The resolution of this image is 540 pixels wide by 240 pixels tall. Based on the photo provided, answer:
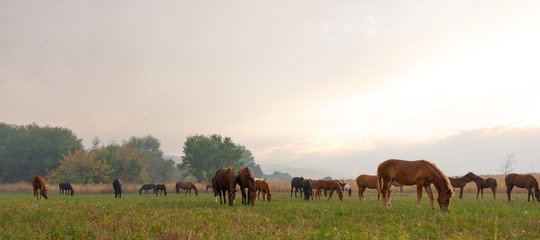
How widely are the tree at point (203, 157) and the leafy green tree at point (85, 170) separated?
57.9 feet

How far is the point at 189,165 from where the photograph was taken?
7669cm

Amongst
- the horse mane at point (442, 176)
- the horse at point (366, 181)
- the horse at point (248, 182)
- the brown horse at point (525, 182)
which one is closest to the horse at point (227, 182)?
the horse at point (248, 182)

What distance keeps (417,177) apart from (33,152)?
322 ft

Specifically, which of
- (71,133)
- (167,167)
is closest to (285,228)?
(167,167)

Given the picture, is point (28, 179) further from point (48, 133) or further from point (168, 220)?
point (168, 220)

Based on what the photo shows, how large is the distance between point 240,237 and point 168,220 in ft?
12.2

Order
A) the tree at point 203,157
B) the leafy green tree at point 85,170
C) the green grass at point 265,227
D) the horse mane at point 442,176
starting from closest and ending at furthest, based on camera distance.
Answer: the green grass at point 265,227 → the horse mane at point 442,176 → the leafy green tree at point 85,170 → the tree at point 203,157

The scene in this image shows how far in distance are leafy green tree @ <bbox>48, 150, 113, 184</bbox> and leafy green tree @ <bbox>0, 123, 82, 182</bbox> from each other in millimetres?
12273

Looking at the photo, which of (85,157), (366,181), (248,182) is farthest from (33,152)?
(366,181)

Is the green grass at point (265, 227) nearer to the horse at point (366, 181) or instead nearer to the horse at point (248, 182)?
the horse at point (248, 182)

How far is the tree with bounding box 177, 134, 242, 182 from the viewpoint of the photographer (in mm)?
74525

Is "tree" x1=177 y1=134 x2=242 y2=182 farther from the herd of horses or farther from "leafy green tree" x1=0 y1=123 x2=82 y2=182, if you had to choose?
the herd of horses

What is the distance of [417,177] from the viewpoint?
13695 mm

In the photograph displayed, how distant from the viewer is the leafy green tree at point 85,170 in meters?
60.8
